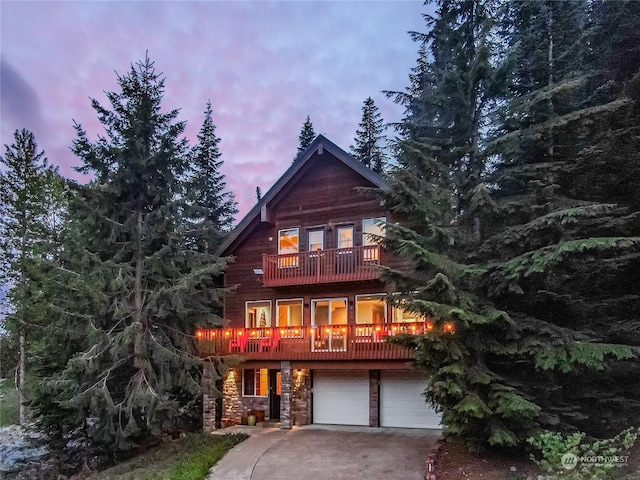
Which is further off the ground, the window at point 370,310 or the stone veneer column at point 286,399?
the window at point 370,310

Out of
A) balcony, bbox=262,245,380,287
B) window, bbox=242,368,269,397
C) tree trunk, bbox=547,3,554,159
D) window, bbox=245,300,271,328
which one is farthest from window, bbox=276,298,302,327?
tree trunk, bbox=547,3,554,159

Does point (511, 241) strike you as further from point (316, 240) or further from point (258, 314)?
point (258, 314)

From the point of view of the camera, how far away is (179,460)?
1277cm

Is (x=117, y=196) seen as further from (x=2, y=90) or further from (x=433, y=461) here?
(x=433, y=461)

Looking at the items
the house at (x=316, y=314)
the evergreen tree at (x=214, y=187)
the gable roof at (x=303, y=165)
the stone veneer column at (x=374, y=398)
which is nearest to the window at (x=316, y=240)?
the house at (x=316, y=314)

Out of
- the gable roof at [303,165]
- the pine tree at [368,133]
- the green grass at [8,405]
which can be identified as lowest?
the green grass at [8,405]

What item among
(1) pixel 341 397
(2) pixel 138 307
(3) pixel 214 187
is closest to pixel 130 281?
(2) pixel 138 307

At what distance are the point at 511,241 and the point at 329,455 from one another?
699 cm

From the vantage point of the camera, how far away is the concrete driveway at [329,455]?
10820mm

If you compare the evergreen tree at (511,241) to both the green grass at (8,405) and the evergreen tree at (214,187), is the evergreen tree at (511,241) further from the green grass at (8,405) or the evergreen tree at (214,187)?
the green grass at (8,405)

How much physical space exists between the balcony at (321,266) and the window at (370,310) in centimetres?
113

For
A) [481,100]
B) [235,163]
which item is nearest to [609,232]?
[481,100]

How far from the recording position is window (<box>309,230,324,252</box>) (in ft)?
56.9

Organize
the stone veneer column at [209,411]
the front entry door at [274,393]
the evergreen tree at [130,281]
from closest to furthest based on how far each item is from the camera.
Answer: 1. the evergreen tree at [130,281]
2. the stone veneer column at [209,411]
3. the front entry door at [274,393]
